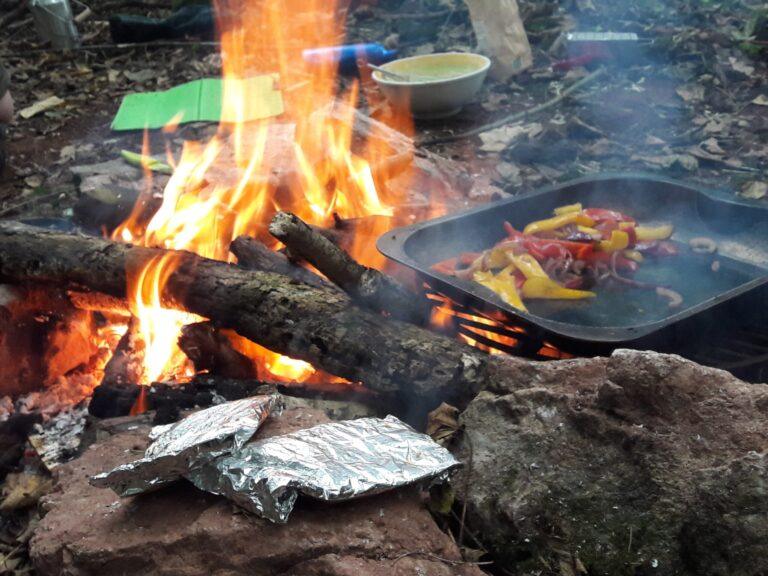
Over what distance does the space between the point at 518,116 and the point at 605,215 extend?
3577 mm

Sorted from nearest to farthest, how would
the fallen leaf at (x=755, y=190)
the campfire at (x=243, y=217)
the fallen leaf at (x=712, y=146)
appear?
the campfire at (x=243, y=217), the fallen leaf at (x=755, y=190), the fallen leaf at (x=712, y=146)

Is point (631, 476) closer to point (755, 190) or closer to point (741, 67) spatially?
point (755, 190)

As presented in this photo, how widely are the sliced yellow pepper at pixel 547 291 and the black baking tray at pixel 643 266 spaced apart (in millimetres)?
31

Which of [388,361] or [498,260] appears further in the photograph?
[498,260]

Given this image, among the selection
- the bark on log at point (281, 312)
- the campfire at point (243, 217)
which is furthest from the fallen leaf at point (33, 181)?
the bark on log at point (281, 312)

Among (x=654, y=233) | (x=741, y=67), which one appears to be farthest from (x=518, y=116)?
(x=654, y=233)

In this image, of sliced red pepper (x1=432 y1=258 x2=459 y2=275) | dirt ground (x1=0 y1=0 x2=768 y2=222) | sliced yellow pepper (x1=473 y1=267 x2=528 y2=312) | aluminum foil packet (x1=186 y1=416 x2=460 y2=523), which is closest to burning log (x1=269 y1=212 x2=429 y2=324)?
sliced yellow pepper (x1=473 y1=267 x2=528 y2=312)

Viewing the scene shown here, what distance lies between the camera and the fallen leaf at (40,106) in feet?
27.3

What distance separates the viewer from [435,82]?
23.1 feet

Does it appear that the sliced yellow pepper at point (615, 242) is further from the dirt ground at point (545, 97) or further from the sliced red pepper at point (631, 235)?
the dirt ground at point (545, 97)

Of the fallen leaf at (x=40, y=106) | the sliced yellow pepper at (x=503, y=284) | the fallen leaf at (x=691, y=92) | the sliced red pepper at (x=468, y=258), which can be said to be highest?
the sliced yellow pepper at (x=503, y=284)

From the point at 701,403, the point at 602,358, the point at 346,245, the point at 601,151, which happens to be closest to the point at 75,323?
the point at 346,245

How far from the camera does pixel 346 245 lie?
13.3ft

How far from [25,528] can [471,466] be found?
1.89 metres
